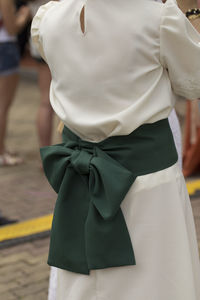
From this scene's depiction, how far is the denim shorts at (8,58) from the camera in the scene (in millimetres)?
5234

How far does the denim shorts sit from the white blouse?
330cm

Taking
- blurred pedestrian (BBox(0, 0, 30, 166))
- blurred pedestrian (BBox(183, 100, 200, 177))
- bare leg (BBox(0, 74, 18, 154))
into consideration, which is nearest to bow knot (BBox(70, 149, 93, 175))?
blurred pedestrian (BBox(183, 100, 200, 177))

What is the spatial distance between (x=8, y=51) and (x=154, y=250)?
3.70 meters

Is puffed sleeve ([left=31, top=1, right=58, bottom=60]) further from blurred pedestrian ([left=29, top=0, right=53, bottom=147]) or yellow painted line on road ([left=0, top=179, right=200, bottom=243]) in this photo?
blurred pedestrian ([left=29, top=0, right=53, bottom=147])

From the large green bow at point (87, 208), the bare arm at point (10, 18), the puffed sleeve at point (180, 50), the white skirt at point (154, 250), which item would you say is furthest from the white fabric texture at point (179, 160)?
the bare arm at point (10, 18)

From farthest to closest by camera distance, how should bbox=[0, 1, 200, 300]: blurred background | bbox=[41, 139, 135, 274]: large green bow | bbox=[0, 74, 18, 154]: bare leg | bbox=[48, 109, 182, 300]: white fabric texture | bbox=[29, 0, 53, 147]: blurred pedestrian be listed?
bbox=[0, 74, 18, 154]: bare leg < bbox=[29, 0, 53, 147]: blurred pedestrian < bbox=[0, 1, 200, 300]: blurred background < bbox=[48, 109, 182, 300]: white fabric texture < bbox=[41, 139, 135, 274]: large green bow

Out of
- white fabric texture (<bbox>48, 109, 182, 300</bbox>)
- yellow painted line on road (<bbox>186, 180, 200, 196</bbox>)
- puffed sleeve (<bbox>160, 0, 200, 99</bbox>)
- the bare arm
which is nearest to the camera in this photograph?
puffed sleeve (<bbox>160, 0, 200, 99</bbox>)

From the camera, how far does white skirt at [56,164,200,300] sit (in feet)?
6.52

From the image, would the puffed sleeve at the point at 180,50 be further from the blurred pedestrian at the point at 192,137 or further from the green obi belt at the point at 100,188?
the blurred pedestrian at the point at 192,137

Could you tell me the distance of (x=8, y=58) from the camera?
17.3ft

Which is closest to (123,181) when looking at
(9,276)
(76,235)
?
(76,235)

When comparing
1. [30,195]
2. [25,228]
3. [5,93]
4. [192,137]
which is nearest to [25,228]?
[25,228]

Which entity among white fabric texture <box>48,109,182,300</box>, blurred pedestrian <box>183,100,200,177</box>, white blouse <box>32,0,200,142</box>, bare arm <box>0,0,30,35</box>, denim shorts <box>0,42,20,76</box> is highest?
white blouse <box>32,0,200,142</box>

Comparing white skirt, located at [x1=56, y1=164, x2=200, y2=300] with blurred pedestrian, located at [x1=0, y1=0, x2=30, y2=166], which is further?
blurred pedestrian, located at [x1=0, y1=0, x2=30, y2=166]
